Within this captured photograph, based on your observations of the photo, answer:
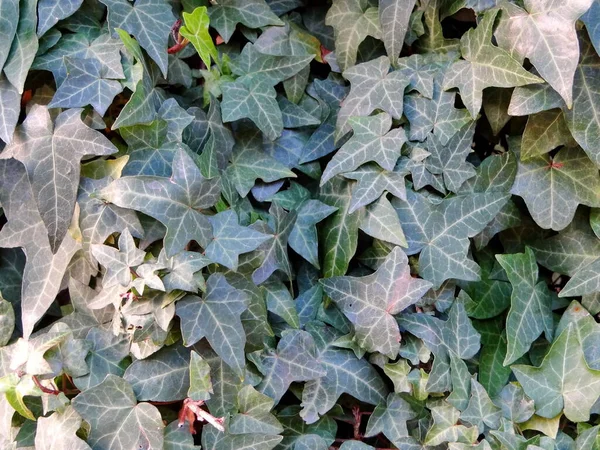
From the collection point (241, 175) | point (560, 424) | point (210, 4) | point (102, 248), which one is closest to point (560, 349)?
point (560, 424)

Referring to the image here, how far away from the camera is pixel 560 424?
1.25m

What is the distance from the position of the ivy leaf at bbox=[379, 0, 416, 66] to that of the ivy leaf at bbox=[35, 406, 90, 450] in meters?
0.90

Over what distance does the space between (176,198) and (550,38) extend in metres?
0.71

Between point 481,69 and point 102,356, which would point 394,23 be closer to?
point 481,69

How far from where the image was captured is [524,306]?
127cm

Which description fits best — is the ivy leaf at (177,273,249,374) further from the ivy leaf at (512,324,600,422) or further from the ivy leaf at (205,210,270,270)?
the ivy leaf at (512,324,600,422)

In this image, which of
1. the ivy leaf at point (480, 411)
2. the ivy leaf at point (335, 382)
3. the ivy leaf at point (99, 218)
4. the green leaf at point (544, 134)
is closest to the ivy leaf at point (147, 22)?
the ivy leaf at point (99, 218)

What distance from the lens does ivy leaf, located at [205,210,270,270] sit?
1.13m

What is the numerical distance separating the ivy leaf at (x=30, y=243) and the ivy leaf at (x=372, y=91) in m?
0.58

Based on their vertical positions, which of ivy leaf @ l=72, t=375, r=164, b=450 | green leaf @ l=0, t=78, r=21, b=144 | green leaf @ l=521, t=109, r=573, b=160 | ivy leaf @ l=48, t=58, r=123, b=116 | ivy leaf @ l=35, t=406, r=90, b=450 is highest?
green leaf @ l=521, t=109, r=573, b=160

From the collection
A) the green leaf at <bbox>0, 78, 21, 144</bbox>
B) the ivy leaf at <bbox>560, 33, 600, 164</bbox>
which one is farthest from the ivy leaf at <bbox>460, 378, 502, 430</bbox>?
the green leaf at <bbox>0, 78, 21, 144</bbox>

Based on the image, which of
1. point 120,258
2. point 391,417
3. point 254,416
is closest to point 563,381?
point 391,417

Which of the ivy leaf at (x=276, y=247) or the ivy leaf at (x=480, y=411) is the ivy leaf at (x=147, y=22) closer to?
the ivy leaf at (x=276, y=247)

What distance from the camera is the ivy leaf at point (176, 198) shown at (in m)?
1.10
